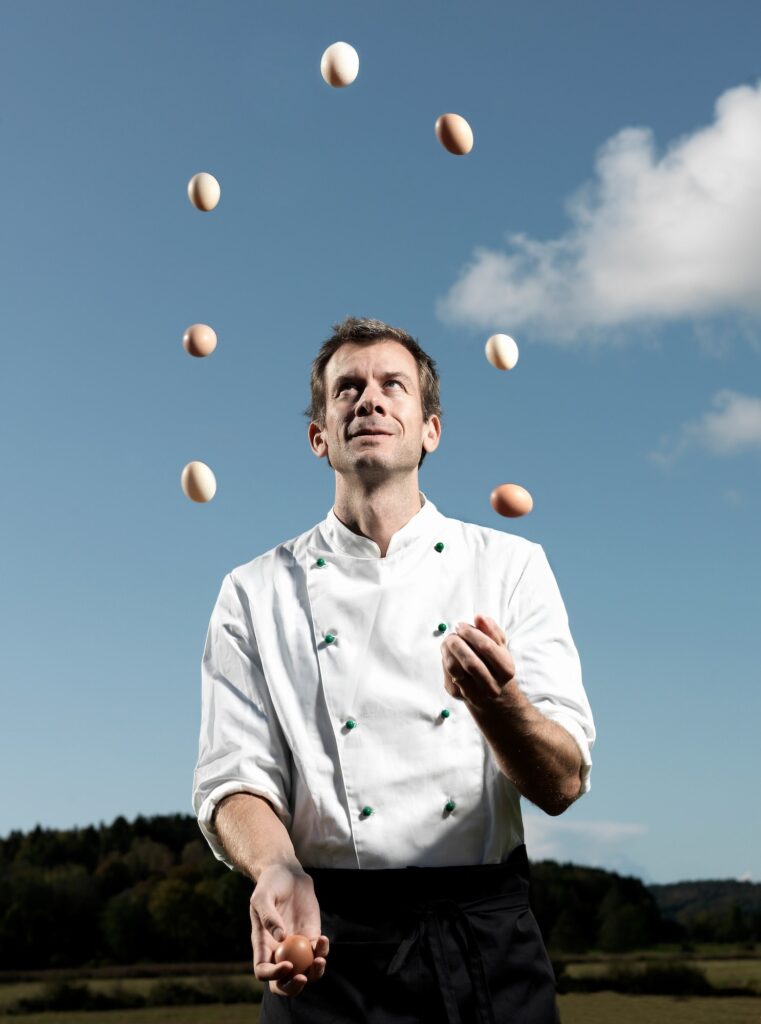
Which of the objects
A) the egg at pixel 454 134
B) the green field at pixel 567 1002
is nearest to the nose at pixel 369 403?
the egg at pixel 454 134

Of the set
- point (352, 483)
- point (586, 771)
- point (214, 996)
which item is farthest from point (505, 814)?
point (214, 996)

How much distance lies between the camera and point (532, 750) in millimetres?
2096

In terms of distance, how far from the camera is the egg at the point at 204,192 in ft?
12.3

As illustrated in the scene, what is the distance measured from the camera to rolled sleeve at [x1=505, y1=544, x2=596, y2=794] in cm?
→ 226

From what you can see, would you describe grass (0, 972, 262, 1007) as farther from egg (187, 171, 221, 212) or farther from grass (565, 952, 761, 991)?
egg (187, 171, 221, 212)

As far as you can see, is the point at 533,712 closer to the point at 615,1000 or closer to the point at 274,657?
the point at 274,657

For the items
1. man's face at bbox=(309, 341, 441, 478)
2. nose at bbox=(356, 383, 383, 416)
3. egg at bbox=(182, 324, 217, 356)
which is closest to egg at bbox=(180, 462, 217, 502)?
egg at bbox=(182, 324, 217, 356)

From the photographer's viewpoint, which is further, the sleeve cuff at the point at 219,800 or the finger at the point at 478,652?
the sleeve cuff at the point at 219,800

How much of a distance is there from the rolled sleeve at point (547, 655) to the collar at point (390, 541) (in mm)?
235

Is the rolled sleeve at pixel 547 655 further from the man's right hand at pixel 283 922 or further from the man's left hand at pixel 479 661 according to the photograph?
the man's right hand at pixel 283 922

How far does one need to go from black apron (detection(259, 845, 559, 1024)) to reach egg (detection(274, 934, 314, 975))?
308 millimetres

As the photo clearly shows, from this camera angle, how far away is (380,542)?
2527 mm

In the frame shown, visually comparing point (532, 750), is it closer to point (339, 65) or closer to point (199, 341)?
point (199, 341)

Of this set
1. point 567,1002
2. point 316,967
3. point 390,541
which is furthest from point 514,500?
point 567,1002
